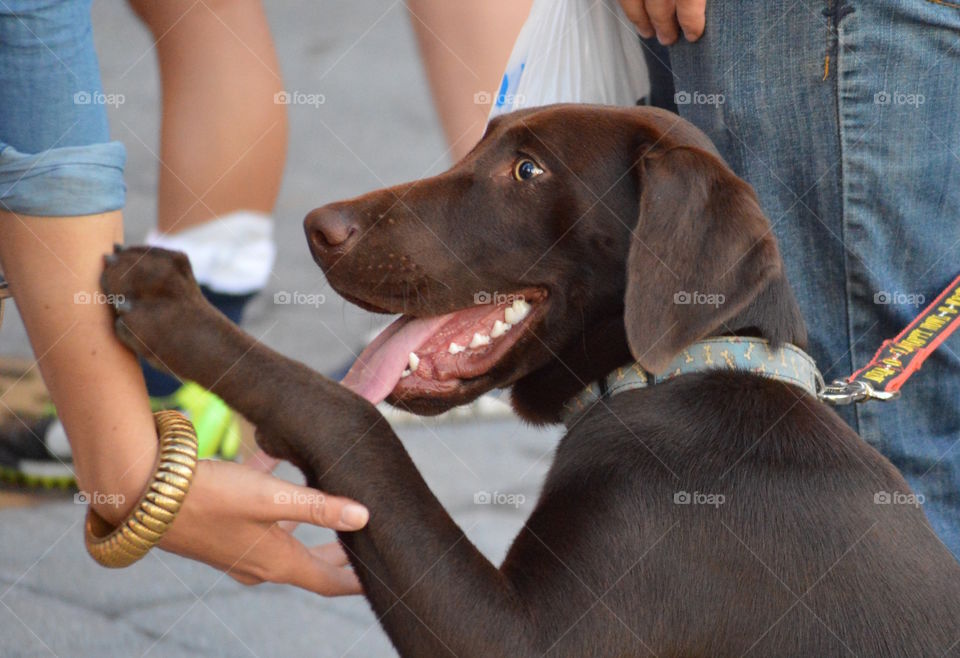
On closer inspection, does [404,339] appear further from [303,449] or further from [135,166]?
[135,166]

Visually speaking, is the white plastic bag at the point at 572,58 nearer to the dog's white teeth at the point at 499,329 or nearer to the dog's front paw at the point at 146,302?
the dog's white teeth at the point at 499,329

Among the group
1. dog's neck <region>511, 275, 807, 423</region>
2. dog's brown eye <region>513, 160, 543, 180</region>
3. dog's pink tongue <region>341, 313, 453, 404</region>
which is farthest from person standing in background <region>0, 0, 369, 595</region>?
dog's brown eye <region>513, 160, 543, 180</region>

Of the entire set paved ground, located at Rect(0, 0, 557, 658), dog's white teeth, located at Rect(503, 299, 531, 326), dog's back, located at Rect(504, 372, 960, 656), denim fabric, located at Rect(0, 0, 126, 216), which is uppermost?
denim fabric, located at Rect(0, 0, 126, 216)

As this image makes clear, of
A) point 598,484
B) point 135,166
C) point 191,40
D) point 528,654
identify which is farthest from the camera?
point 135,166

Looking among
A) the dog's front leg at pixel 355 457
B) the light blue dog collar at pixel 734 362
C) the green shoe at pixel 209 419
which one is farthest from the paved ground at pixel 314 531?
the light blue dog collar at pixel 734 362

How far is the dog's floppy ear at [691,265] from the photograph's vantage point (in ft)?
6.91

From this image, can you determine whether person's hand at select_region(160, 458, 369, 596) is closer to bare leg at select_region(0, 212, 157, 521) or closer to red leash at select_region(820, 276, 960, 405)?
bare leg at select_region(0, 212, 157, 521)

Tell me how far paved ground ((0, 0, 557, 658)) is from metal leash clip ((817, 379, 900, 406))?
153cm

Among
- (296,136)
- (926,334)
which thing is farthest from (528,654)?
(296,136)

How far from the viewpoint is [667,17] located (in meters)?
2.70

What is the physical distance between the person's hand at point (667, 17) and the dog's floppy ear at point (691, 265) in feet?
2.01

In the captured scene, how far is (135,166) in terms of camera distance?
679 cm

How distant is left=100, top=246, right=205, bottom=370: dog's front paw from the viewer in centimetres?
208

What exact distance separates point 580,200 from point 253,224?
147 centimetres
